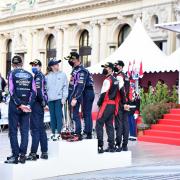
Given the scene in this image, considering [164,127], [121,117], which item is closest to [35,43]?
[164,127]

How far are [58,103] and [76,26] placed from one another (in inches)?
1147

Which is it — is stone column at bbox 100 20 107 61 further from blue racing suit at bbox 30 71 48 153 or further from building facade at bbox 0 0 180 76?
blue racing suit at bbox 30 71 48 153

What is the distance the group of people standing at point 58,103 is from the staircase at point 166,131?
3.36 m

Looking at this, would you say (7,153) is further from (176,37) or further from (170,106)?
(176,37)

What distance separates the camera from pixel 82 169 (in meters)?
10.7

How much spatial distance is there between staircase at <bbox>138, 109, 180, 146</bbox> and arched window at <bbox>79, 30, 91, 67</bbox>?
22.9 meters

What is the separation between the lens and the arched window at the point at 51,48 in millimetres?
43562

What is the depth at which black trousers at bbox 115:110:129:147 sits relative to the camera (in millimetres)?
12102

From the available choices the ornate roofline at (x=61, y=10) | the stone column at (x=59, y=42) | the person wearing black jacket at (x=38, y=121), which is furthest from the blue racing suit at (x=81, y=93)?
the stone column at (x=59, y=42)

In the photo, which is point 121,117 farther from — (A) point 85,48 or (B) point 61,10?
(B) point 61,10

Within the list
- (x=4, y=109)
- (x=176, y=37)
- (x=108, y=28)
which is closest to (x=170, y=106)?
(x=4, y=109)

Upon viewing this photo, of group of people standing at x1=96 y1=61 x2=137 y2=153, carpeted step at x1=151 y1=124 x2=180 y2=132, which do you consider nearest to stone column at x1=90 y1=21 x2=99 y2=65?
carpeted step at x1=151 y1=124 x2=180 y2=132

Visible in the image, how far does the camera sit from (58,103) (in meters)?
11.9

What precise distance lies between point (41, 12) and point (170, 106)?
2705cm
